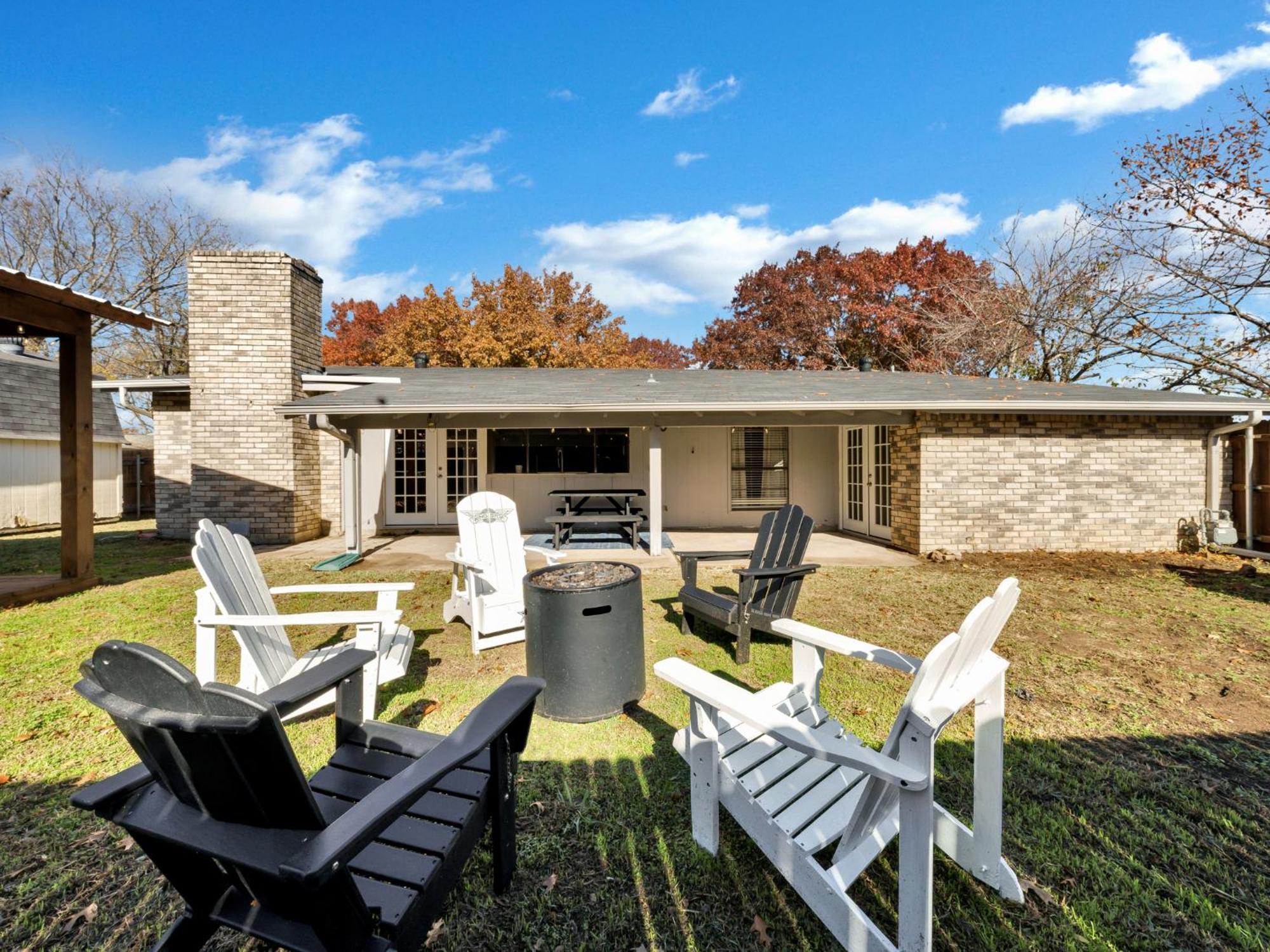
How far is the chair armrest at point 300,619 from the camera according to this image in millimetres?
2703

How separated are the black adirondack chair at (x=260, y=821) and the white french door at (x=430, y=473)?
33.5ft

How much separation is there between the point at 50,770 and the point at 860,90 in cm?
1402

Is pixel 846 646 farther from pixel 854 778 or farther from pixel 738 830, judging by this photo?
pixel 738 830

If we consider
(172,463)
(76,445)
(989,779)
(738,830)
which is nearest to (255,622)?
(738,830)

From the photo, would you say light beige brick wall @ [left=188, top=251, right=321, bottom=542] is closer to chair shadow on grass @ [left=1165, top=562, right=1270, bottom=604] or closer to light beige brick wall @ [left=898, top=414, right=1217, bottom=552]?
light beige brick wall @ [left=898, top=414, right=1217, bottom=552]

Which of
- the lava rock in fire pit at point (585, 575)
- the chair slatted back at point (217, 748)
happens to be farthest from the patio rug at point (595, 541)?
the chair slatted back at point (217, 748)

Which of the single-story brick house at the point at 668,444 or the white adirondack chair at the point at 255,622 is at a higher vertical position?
the single-story brick house at the point at 668,444

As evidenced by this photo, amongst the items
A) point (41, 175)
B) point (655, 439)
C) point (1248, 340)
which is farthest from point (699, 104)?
point (41, 175)

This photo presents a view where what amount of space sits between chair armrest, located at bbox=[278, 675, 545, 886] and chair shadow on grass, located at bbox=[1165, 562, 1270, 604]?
24.4 ft

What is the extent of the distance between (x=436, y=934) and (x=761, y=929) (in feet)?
3.28

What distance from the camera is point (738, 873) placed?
2.05m

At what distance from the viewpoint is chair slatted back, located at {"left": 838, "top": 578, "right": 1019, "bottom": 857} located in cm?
148

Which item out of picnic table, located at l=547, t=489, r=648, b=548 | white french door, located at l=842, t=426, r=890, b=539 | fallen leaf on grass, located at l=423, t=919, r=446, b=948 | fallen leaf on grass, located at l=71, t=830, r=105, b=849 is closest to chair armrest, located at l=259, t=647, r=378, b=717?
fallen leaf on grass, located at l=423, t=919, r=446, b=948

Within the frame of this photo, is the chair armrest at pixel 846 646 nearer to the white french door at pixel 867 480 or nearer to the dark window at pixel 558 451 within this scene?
the white french door at pixel 867 480
